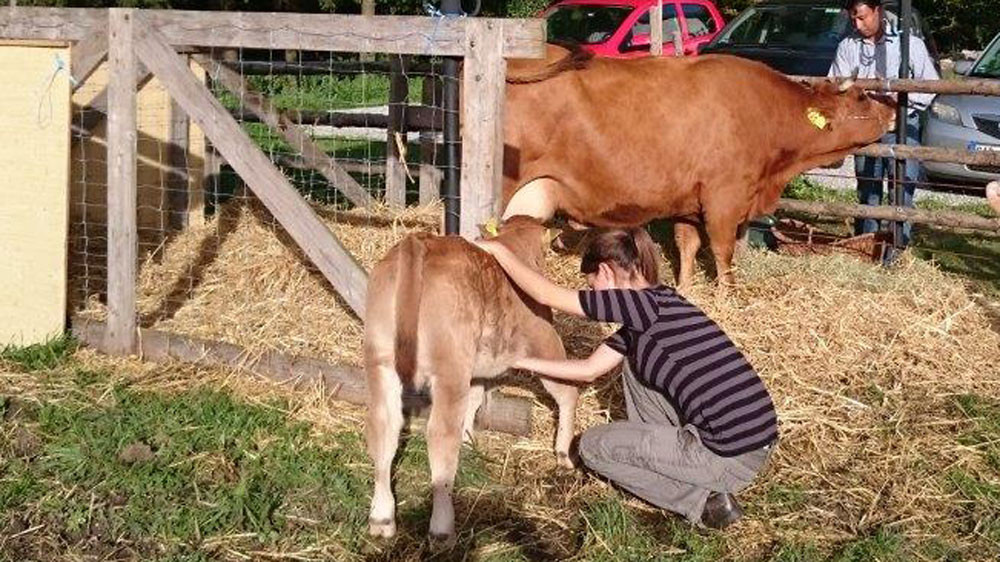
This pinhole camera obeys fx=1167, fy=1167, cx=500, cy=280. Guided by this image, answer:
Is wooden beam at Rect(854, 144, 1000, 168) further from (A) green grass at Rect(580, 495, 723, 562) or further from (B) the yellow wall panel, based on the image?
(B) the yellow wall panel

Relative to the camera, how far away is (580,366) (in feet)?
16.6

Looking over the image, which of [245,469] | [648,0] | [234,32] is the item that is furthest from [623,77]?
[648,0]

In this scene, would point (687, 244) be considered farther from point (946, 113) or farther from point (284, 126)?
point (946, 113)

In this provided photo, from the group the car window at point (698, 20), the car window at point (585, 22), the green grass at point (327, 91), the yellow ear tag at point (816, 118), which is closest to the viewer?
the yellow ear tag at point (816, 118)

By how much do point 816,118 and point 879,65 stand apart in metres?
1.03

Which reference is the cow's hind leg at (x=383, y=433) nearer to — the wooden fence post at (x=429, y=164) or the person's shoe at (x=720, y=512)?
the person's shoe at (x=720, y=512)

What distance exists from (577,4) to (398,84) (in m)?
9.64

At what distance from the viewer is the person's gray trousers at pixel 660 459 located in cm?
479

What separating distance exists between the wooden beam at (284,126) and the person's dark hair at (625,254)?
13.5ft

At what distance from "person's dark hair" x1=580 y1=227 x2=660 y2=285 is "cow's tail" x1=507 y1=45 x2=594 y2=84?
2779 millimetres

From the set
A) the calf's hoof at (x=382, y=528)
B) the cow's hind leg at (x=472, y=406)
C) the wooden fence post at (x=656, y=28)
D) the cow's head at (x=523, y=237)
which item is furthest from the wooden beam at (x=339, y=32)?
the wooden fence post at (x=656, y=28)

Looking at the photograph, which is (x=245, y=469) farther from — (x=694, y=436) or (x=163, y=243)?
(x=163, y=243)

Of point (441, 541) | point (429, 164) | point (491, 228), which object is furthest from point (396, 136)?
point (441, 541)

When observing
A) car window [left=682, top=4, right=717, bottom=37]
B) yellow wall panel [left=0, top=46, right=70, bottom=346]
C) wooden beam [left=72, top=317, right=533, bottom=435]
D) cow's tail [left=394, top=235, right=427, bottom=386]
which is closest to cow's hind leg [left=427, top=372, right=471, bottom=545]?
cow's tail [left=394, top=235, right=427, bottom=386]
